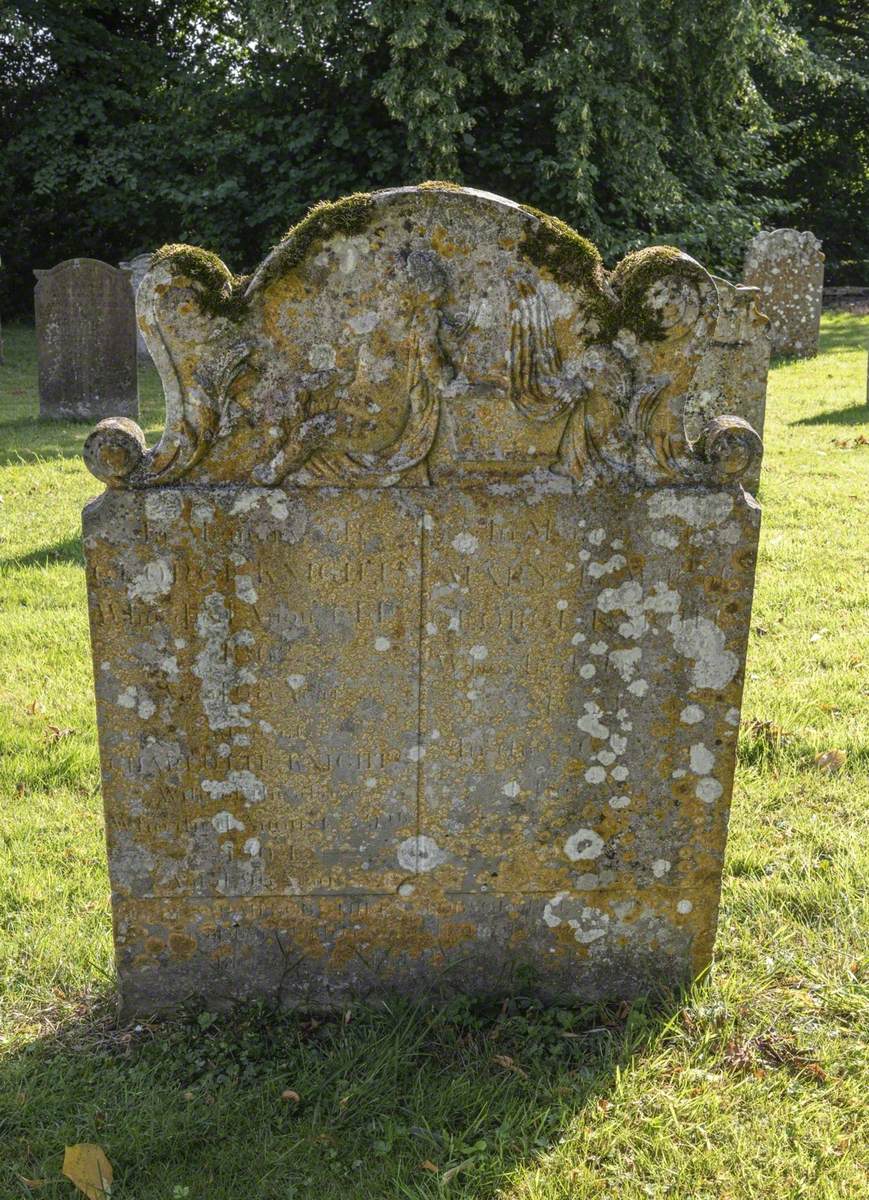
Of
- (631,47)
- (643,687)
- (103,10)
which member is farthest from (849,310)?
(643,687)

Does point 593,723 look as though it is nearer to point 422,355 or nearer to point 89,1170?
point 422,355

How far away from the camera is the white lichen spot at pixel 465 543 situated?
10.1 feet

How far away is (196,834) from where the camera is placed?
326cm

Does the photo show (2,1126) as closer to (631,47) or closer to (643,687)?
(643,687)

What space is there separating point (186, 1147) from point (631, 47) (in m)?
17.9

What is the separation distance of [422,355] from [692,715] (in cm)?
134

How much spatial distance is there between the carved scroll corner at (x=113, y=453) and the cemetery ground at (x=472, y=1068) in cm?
168

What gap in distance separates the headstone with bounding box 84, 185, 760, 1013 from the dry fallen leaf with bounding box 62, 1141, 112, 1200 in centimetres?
61

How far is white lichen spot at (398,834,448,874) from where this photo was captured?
3318 millimetres

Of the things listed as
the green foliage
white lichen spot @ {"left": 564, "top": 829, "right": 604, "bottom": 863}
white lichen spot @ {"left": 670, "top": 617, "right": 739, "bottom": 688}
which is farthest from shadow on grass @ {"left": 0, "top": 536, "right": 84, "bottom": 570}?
the green foliage

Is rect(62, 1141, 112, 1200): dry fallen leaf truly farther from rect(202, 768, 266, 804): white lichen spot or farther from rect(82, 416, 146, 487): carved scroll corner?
rect(82, 416, 146, 487): carved scroll corner

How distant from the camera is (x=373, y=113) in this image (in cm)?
1833

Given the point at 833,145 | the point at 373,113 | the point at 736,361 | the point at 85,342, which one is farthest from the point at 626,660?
the point at 833,145

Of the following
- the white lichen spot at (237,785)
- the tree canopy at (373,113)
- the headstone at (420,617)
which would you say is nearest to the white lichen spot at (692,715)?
the headstone at (420,617)
